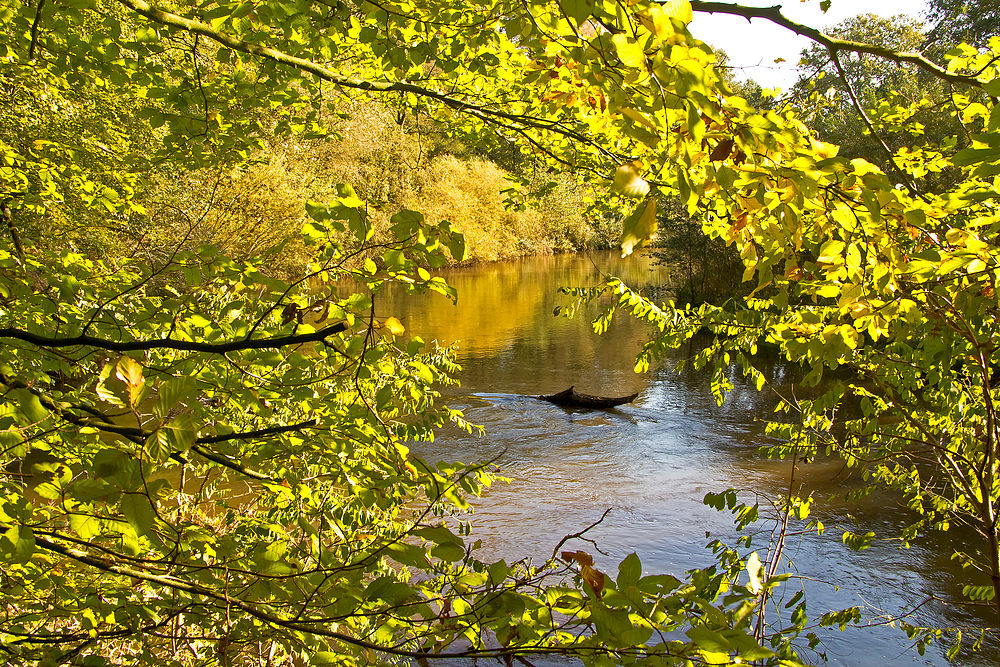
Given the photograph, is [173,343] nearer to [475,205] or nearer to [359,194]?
[359,194]

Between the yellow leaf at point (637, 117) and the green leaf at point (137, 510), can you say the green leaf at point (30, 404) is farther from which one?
the yellow leaf at point (637, 117)

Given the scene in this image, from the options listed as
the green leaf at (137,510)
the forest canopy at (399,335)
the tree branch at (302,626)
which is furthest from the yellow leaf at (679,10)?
the green leaf at (137,510)

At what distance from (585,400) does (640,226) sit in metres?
10.6

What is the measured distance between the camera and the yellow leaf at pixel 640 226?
121 centimetres

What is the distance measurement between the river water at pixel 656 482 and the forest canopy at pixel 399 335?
958 mm

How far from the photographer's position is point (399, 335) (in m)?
2.72

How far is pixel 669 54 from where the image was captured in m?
1.21

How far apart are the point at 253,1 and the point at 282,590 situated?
7.84 ft

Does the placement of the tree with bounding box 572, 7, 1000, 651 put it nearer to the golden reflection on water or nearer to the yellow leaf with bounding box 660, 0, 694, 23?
the yellow leaf with bounding box 660, 0, 694, 23

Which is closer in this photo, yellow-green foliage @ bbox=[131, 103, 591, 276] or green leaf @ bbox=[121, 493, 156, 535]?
green leaf @ bbox=[121, 493, 156, 535]

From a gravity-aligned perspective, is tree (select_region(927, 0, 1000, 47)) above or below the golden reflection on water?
above

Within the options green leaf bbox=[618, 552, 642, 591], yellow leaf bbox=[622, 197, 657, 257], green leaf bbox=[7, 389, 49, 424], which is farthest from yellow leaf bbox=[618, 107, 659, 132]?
green leaf bbox=[7, 389, 49, 424]

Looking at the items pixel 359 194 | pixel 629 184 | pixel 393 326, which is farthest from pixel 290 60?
pixel 359 194

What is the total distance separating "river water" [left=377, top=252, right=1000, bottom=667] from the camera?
5.90 m
